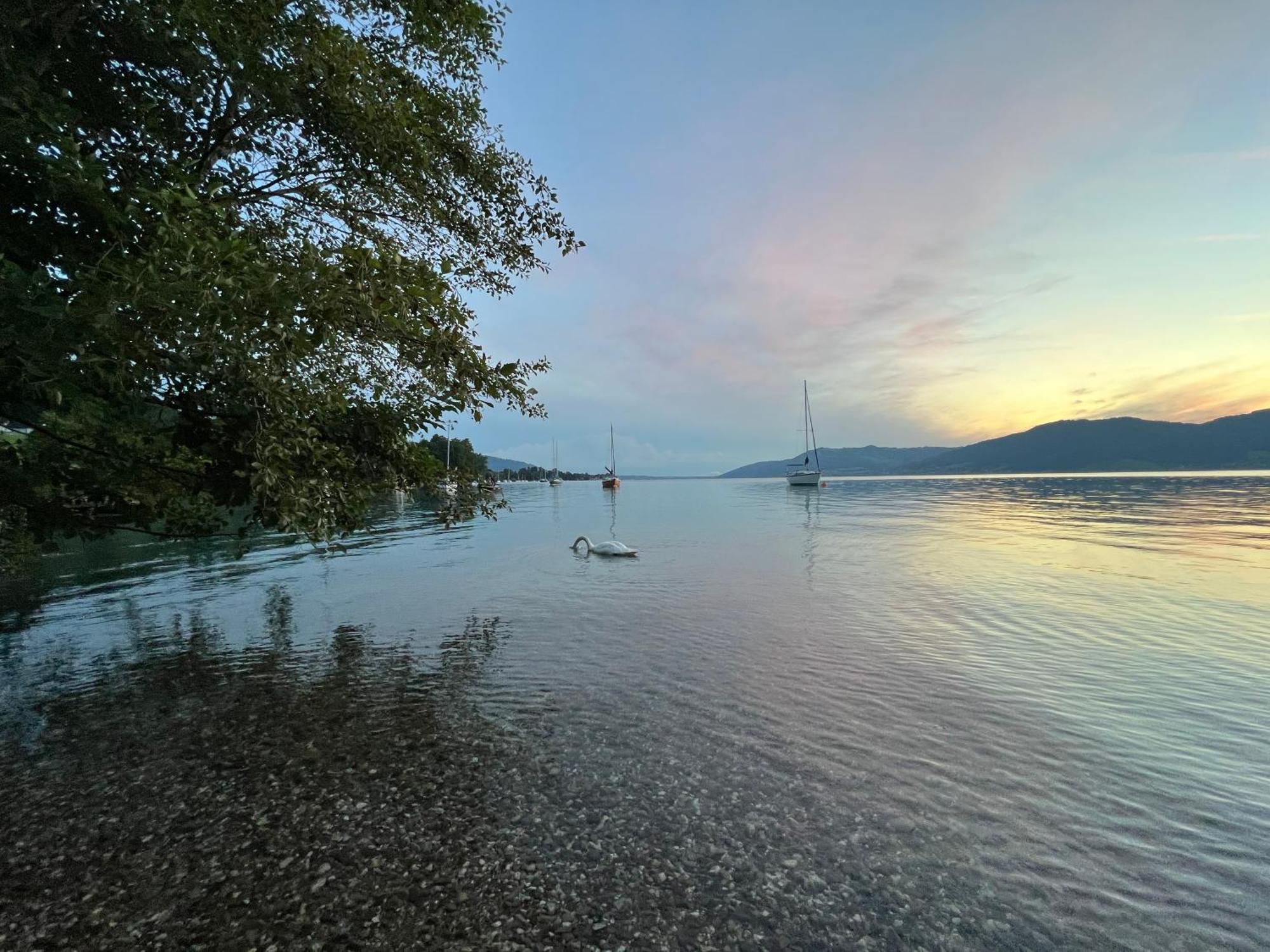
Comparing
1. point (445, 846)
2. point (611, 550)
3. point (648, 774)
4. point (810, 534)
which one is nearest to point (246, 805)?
point (445, 846)

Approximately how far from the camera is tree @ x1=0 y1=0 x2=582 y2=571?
21.4ft

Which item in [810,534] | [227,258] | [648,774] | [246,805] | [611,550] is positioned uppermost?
[227,258]

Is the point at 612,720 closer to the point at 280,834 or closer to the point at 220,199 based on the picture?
the point at 280,834

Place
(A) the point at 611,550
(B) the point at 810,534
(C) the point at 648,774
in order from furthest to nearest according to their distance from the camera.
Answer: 1. (B) the point at 810,534
2. (A) the point at 611,550
3. (C) the point at 648,774

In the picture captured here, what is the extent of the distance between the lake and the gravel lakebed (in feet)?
0.13

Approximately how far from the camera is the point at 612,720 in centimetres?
1027

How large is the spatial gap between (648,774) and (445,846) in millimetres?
2976

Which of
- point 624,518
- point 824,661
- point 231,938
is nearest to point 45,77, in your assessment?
point 231,938

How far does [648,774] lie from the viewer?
825 centimetres

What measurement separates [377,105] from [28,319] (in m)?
6.61

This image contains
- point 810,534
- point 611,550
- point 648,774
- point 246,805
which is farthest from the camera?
point 810,534

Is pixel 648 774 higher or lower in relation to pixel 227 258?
lower

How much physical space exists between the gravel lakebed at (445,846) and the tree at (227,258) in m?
3.82

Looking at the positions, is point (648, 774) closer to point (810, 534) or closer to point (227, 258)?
point (227, 258)
